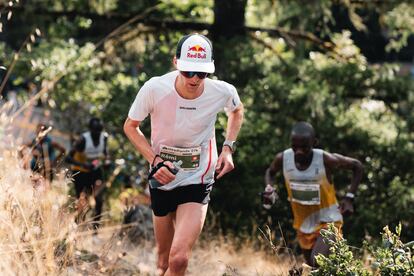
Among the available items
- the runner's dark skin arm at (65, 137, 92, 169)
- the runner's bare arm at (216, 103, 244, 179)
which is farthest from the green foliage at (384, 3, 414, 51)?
the runner's bare arm at (216, 103, 244, 179)

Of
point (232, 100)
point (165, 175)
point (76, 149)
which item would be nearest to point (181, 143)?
point (165, 175)

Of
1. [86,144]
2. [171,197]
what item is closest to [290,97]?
[86,144]

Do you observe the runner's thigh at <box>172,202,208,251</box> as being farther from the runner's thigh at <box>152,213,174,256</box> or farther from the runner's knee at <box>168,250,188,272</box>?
the runner's thigh at <box>152,213,174,256</box>

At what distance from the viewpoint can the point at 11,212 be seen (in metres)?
4.20

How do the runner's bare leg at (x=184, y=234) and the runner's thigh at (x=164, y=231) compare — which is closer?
the runner's bare leg at (x=184, y=234)

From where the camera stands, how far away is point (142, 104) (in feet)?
15.8

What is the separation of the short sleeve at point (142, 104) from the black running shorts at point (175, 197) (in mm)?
544

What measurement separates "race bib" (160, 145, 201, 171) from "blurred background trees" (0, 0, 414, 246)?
12.3ft

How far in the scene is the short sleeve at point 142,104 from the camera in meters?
4.79

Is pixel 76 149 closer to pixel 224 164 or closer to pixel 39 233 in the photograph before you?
pixel 224 164

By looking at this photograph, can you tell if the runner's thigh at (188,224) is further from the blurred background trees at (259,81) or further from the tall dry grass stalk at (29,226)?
the blurred background trees at (259,81)

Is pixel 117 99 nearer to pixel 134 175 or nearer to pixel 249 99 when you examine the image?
pixel 134 175

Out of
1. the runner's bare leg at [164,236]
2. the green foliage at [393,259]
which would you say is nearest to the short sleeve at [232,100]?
the runner's bare leg at [164,236]

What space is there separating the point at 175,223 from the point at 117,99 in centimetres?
578
